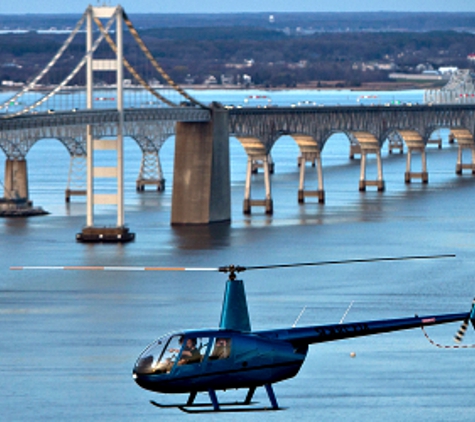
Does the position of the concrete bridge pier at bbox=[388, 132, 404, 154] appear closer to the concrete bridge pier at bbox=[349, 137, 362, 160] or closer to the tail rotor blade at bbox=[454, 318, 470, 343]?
the concrete bridge pier at bbox=[349, 137, 362, 160]

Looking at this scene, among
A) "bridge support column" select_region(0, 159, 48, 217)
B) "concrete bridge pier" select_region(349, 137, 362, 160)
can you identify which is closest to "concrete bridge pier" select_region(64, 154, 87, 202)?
"bridge support column" select_region(0, 159, 48, 217)

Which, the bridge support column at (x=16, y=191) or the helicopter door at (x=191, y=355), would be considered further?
the bridge support column at (x=16, y=191)

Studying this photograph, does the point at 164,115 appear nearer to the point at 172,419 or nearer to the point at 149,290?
the point at 149,290

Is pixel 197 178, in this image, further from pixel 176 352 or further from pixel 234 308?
pixel 176 352

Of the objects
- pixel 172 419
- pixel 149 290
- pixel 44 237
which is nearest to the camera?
pixel 172 419

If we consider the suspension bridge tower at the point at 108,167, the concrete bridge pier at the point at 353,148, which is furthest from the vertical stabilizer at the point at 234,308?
the concrete bridge pier at the point at 353,148

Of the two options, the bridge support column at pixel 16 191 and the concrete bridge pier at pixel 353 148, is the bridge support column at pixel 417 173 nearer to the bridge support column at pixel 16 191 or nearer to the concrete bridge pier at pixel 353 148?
the concrete bridge pier at pixel 353 148

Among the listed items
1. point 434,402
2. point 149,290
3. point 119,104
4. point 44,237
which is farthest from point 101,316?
point 119,104
